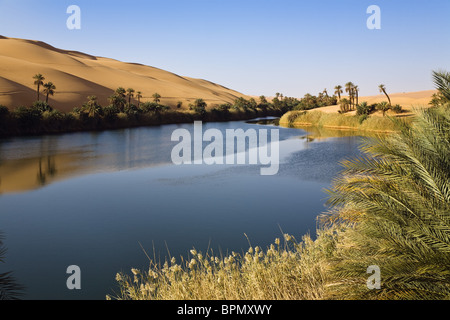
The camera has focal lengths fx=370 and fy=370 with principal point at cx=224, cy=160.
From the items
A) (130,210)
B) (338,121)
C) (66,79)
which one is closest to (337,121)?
(338,121)

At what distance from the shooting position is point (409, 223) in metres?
4.58

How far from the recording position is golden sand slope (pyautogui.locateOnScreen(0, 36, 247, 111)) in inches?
2772

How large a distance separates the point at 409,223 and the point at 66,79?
97.1 m

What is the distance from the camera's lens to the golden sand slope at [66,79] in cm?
7042

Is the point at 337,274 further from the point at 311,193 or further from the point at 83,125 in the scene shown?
the point at 83,125

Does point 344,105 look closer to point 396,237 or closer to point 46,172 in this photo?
point 46,172

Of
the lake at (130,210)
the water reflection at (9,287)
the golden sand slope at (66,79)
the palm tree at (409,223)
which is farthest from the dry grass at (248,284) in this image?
the golden sand slope at (66,79)

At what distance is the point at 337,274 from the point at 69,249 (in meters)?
8.04

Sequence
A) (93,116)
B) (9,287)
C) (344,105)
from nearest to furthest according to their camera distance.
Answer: (9,287) < (93,116) < (344,105)

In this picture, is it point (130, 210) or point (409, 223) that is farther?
point (130, 210)

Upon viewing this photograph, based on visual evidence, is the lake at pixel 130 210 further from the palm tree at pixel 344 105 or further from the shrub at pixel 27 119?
the palm tree at pixel 344 105

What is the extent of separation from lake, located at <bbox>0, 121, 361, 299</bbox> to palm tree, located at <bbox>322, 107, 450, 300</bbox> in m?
2.68

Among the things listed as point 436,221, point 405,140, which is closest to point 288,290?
point 436,221

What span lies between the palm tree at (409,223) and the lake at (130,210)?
2.68 metres
